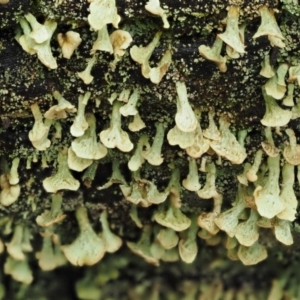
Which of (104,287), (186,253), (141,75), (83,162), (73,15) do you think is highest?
(73,15)

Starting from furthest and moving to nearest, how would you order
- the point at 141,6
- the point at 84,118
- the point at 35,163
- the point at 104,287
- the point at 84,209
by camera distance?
the point at 104,287
the point at 84,209
the point at 35,163
the point at 84,118
the point at 141,6

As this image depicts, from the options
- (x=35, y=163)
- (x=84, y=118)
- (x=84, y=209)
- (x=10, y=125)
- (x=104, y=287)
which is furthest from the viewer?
(x=104, y=287)

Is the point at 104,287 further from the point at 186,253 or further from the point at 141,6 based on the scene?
the point at 141,6

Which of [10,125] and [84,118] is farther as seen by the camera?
[10,125]

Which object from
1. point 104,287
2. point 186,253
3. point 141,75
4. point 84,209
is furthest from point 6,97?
point 104,287

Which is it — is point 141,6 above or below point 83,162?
above

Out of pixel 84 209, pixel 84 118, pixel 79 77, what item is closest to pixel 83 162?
pixel 84 118

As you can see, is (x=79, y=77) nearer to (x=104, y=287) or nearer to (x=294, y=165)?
(x=294, y=165)
